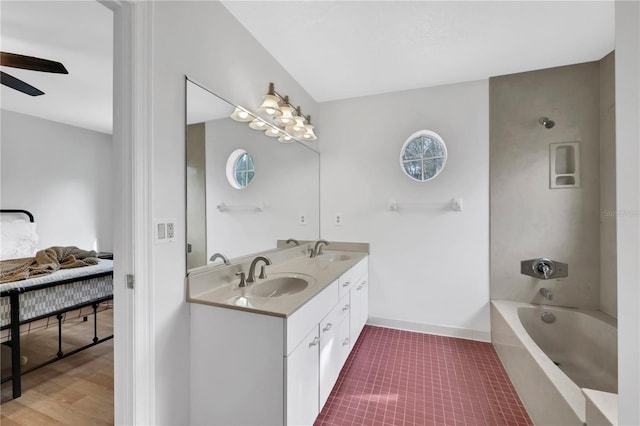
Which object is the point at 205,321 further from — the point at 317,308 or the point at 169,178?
the point at 169,178

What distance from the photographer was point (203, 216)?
58.7 inches

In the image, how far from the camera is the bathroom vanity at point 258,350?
3.76 ft

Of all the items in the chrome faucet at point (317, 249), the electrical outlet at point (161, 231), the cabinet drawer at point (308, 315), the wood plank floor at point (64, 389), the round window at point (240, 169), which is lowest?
the wood plank floor at point (64, 389)

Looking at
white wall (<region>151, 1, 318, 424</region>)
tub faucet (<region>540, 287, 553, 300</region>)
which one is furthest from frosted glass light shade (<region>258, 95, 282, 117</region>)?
tub faucet (<region>540, 287, 553, 300</region>)

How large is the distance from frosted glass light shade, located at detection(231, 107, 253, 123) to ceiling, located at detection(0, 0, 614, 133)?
1.84 feet

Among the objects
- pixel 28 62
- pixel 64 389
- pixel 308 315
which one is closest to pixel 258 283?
pixel 308 315

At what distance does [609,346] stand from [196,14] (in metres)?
3.42

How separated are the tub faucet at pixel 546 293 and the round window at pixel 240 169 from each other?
8.66 ft

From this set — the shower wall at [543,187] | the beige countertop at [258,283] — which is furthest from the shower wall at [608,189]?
the beige countertop at [258,283]

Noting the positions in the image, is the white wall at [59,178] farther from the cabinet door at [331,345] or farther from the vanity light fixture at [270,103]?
the cabinet door at [331,345]

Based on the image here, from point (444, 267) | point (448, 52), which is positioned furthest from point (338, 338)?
point (448, 52)

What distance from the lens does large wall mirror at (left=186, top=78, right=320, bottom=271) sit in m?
1.41

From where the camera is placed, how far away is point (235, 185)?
5.91 feet

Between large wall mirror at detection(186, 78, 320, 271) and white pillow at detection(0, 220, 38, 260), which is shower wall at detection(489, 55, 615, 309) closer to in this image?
large wall mirror at detection(186, 78, 320, 271)
